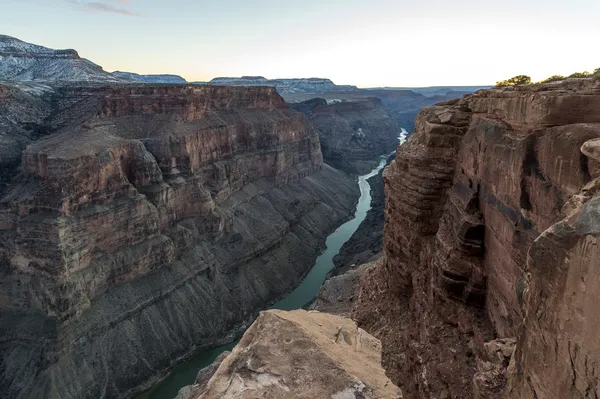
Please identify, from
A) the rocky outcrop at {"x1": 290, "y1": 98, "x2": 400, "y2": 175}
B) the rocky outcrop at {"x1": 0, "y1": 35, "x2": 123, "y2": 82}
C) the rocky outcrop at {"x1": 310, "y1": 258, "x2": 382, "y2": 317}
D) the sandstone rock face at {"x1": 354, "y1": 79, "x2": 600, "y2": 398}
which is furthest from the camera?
the rocky outcrop at {"x1": 290, "y1": 98, "x2": 400, "y2": 175}

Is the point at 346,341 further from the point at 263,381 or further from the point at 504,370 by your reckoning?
the point at 504,370

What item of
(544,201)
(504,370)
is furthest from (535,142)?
(504,370)

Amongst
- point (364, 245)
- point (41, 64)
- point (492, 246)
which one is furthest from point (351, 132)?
point (492, 246)

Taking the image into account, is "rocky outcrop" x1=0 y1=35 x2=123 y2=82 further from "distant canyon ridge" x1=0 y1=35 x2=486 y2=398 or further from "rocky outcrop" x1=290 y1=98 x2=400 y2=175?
"rocky outcrop" x1=290 y1=98 x2=400 y2=175

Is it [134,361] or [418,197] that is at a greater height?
[418,197]

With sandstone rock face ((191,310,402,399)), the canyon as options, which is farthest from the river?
sandstone rock face ((191,310,402,399))

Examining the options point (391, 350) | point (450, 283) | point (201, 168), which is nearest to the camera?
point (450, 283)

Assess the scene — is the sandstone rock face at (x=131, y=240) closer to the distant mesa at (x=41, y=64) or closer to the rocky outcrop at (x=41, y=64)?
the distant mesa at (x=41, y=64)
